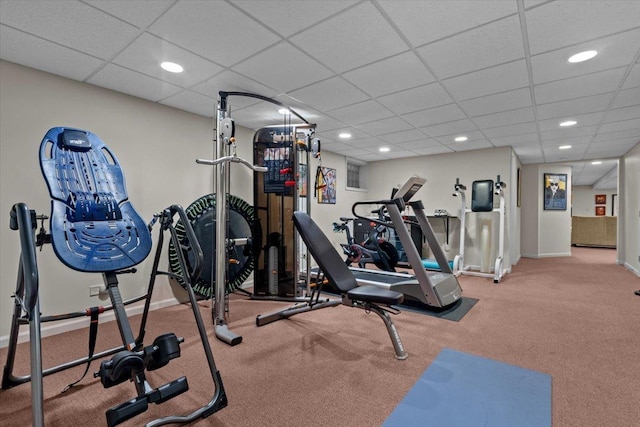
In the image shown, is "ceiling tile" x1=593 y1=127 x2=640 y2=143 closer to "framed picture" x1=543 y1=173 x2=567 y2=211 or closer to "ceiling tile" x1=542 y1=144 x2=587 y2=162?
"ceiling tile" x1=542 y1=144 x2=587 y2=162

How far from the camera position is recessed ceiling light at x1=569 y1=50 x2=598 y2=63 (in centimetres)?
243

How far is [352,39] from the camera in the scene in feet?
7.50

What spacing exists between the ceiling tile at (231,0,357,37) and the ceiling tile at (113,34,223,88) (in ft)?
2.65

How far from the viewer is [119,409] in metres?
1.38

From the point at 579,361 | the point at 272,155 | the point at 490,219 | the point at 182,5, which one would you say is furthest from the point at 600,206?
the point at 182,5

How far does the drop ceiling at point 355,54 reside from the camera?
6.44ft

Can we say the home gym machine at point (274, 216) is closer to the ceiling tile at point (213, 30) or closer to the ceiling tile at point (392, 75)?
the ceiling tile at point (392, 75)

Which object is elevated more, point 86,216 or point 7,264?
point 86,216

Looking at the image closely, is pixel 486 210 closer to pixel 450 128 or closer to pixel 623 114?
pixel 450 128

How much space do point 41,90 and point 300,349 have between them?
3.25 meters

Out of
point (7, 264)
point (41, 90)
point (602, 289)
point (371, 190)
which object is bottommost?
point (602, 289)

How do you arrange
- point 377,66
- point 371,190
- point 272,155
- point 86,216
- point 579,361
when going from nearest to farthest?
point 86,216 < point 579,361 < point 377,66 < point 272,155 < point 371,190

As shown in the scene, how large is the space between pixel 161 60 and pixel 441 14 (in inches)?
87.0

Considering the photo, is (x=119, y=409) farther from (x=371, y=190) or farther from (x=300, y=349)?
(x=371, y=190)
